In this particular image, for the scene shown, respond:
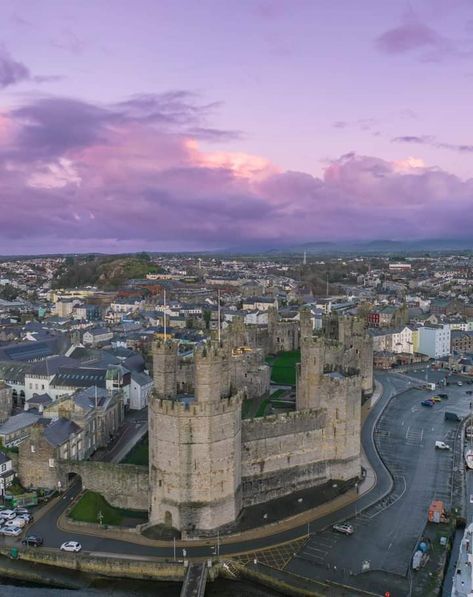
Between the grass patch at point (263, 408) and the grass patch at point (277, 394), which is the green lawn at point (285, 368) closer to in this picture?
the grass patch at point (277, 394)

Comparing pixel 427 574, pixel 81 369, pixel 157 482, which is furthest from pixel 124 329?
pixel 427 574

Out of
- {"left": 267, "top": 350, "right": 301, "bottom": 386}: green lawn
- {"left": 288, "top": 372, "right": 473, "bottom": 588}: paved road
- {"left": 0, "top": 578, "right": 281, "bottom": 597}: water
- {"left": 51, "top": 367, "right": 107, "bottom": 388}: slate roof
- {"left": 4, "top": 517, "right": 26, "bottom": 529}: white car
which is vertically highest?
{"left": 51, "top": 367, "right": 107, "bottom": 388}: slate roof

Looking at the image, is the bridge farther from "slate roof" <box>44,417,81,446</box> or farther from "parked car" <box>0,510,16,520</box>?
"slate roof" <box>44,417,81,446</box>

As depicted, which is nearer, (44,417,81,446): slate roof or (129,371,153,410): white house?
(44,417,81,446): slate roof

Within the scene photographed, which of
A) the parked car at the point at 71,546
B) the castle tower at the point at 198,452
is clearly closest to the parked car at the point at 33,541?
the parked car at the point at 71,546

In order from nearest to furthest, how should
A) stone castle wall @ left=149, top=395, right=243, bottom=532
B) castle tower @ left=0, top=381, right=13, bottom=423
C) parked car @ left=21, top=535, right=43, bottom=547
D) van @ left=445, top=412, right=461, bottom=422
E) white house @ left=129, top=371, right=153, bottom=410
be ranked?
parked car @ left=21, top=535, right=43, bottom=547, stone castle wall @ left=149, top=395, right=243, bottom=532, castle tower @ left=0, top=381, right=13, bottom=423, van @ left=445, top=412, right=461, bottom=422, white house @ left=129, top=371, right=153, bottom=410

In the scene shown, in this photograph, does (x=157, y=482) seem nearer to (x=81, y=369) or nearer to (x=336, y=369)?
(x=336, y=369)

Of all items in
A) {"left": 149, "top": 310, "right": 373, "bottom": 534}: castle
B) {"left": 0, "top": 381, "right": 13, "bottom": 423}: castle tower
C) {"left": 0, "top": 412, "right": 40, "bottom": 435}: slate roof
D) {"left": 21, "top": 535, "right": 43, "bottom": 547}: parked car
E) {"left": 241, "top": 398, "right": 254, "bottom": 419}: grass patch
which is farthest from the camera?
{"left": 241, "top": 398, "right": 254, "bottom": 419}: grass patch

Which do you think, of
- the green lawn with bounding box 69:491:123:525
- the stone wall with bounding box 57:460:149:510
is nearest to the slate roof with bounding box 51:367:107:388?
the stone wall with bounding box 57:460:149:510
